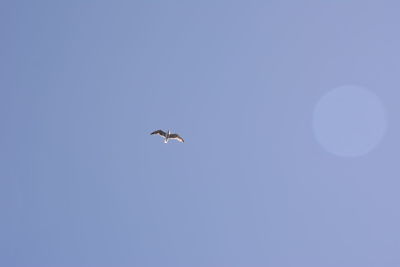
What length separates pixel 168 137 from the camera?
171ft
